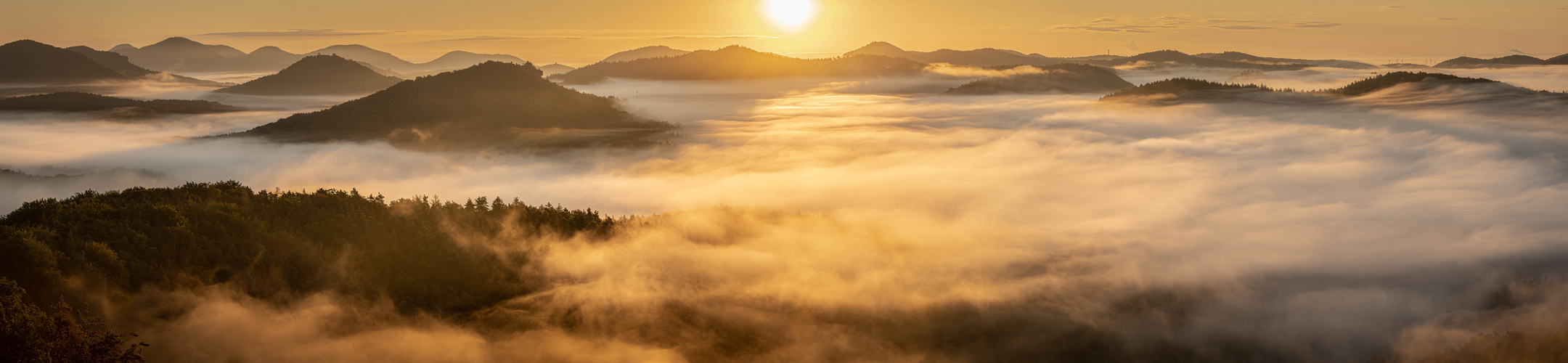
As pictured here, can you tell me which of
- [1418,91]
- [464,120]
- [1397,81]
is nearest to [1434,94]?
[1418,91]

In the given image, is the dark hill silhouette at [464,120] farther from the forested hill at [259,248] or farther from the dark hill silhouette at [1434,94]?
the dark hill silhouette at [1434,94]

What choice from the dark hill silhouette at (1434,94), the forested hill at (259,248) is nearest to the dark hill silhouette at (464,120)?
the forested hill at (259,248)

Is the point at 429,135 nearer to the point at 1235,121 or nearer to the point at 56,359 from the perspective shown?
the point at 56,359

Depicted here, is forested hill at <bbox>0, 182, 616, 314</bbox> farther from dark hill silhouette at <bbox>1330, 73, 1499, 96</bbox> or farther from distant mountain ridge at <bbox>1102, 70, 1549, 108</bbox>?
dark hill silhouette at <bbox>1330, 73, 1499, 96</bbox>

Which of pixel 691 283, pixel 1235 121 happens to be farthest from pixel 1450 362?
pixel 1235 121

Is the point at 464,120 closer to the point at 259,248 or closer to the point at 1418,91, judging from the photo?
the point at 259,248

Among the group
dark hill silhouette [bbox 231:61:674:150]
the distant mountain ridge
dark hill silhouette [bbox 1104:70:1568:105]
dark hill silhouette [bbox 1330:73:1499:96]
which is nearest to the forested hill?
dark hill silhouette [bbox 231:61:674:150]
